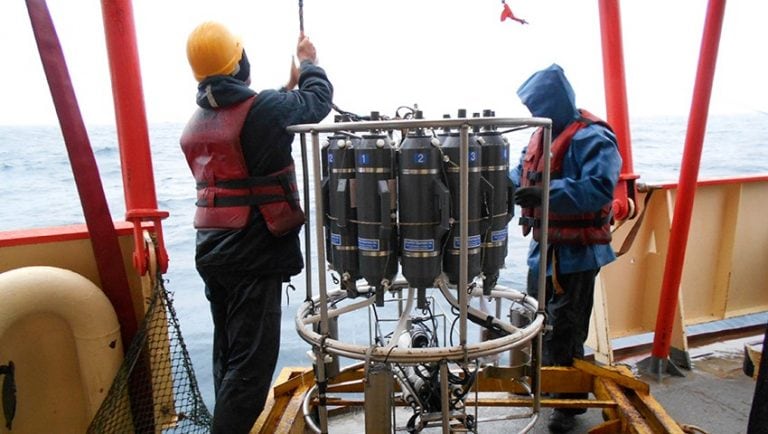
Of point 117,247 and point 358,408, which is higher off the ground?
point 117,247

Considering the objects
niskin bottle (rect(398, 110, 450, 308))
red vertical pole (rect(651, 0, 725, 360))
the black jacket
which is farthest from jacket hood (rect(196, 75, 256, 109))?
red vertical pole (rect(651, 0, 725, 360))

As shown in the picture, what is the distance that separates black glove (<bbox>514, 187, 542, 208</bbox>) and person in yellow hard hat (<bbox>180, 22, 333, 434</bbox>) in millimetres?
A: 948

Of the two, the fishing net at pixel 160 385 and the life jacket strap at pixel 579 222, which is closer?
the fishing net at pixel 160 385

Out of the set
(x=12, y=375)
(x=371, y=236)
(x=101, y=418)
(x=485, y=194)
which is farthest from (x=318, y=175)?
(x=12, y=375)

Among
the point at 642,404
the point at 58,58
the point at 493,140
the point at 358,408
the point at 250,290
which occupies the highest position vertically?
the point at 58,58

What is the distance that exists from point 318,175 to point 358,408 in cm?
183

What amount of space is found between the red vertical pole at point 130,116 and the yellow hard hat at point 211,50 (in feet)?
1.71

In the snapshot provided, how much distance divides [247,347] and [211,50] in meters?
1.32

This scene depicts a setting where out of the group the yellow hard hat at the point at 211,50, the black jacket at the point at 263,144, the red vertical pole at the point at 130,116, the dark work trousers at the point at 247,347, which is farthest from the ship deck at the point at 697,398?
the yellow hard hat at the point at 211,50

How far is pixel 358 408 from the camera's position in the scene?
3.14m

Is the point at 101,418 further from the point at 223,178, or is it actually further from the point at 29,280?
the point at 223,178

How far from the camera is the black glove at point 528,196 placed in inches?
92.7

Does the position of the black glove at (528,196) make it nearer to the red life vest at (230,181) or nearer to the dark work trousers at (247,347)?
the red life vest at (230,181)

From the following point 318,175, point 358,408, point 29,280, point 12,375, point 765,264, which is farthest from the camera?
point 765,264
